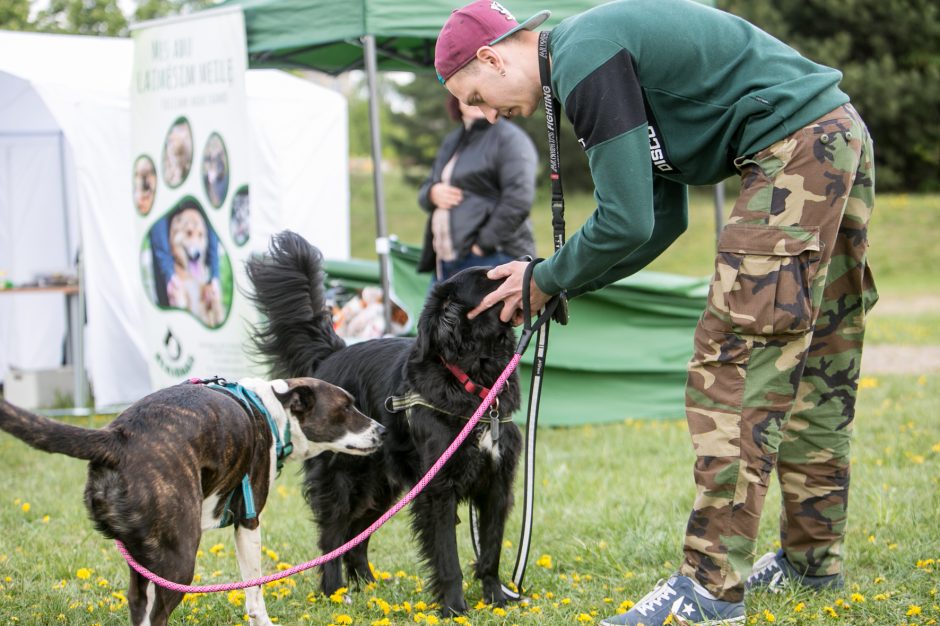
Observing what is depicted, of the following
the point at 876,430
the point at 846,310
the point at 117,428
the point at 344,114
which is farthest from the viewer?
the point at 344,114

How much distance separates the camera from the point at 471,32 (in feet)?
8.70

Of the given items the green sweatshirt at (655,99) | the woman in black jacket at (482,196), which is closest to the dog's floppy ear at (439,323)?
the green sweatshirt at (655,99)

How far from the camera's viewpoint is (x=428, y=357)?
10.3ft

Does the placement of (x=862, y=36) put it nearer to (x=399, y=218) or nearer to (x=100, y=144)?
(x=399, y=218)

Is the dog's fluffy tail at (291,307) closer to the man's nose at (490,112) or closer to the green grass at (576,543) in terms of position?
the green grass at (576,543)

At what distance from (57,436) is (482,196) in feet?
12.1

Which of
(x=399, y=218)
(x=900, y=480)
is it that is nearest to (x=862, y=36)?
(x=399, y=218)

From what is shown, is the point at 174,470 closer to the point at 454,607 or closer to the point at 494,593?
the point at 454,607

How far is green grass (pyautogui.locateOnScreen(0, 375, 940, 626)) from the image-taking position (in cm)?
307

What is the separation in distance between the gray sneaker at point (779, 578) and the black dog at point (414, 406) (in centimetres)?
89

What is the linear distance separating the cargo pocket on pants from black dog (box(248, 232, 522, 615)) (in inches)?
32.3

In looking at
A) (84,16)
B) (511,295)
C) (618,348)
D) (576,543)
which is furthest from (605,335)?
(84,16)

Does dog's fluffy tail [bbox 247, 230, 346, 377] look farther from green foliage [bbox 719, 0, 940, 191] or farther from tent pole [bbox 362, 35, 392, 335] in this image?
green foliage [bbox 719, 0, 940, 191]

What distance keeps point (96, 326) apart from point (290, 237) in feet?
15.2
